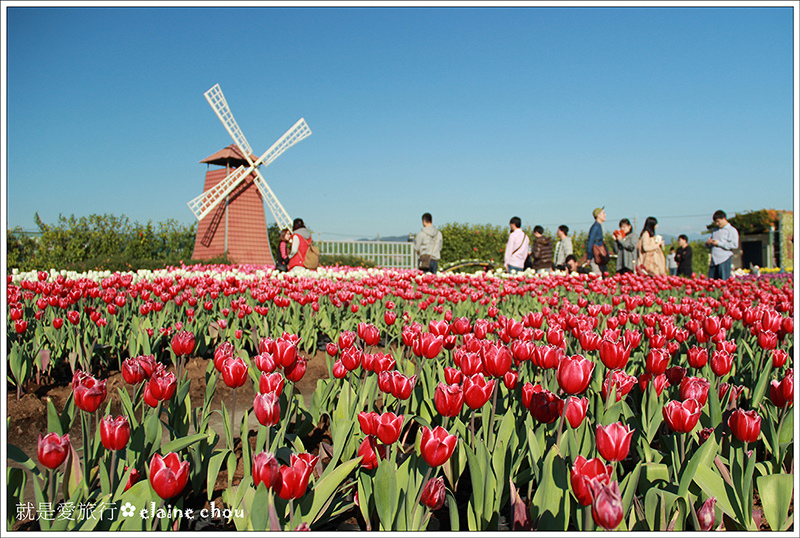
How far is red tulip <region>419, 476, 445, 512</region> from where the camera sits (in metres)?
Answer: 1.39

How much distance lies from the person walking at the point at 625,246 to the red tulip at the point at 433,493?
31.4 feet

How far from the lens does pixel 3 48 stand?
5.67 feet

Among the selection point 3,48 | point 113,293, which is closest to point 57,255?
point 113,293

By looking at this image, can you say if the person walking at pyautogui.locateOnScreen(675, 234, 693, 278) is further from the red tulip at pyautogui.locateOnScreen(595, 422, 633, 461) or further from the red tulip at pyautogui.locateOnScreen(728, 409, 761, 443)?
the red tulip at pyautogui.locateOnScreen(595, 422, 633, 461)

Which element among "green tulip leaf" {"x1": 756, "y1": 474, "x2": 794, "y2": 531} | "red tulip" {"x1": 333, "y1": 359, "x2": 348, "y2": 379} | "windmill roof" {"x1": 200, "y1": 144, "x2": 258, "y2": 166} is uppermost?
"windmill roof" {"x1": 200, "y1": 144, "x2": 258, "y2": 166}

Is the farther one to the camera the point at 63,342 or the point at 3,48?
the point at 63,342

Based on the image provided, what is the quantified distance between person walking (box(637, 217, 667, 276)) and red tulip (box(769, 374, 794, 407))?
327 inches

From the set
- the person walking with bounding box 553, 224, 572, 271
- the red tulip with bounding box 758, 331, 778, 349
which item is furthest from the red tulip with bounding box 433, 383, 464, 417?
the person walking with bounding box 553, 224, 572, 271

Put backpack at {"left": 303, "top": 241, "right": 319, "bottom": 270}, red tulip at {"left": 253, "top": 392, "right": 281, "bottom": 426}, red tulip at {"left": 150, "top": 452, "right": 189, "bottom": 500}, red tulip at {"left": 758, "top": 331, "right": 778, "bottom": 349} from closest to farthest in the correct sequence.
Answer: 1. red tulip at {"left": 150, "top": 452, "right": 189, "bottom": 500}
2. red tulip at {"left": 253, "top": 392, "right": 281, "bottom": 426}
3. red tulip at {"left": 758, "top": 331, "right": 778, "bottom": 349}
4. backpack at {"left": 303, "top": 241, "right": 319, "bottom": 270}

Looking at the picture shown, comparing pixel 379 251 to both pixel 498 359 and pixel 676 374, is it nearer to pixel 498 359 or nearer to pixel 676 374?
pixel 676 374

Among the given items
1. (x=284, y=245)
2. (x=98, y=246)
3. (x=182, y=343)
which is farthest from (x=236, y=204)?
(x=182, y=343)

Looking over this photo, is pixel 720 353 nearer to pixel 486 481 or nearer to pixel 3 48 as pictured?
pixel 486 481

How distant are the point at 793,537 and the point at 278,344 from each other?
5.26 feet

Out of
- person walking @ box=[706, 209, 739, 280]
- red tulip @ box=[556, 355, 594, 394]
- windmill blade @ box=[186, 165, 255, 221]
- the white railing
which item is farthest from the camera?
the white railing
